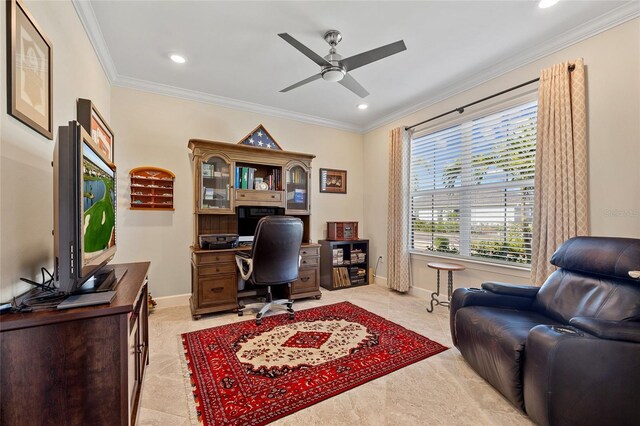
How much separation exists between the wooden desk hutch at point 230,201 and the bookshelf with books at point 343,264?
0.46 metres

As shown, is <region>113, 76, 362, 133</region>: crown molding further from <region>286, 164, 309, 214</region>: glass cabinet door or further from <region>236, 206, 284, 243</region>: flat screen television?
<region>236, 206, 284, 243</region>: flat screen television

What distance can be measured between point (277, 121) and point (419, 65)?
211cm

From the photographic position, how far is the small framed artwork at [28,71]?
44.3 inches

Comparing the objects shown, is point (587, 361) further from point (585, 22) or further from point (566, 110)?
point (585, 22)

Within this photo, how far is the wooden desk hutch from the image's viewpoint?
297 cm

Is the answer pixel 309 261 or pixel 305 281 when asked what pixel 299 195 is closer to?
pixel 309 261

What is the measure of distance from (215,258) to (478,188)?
123 inches

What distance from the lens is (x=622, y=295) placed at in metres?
1.57

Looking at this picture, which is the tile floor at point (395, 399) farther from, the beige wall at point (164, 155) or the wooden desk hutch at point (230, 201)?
the beige wall at point (164, 155)

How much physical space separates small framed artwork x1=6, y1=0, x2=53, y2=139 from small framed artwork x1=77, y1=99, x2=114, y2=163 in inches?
13.2

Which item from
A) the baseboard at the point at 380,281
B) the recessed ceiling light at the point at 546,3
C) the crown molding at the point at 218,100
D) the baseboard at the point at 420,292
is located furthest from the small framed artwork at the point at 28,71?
the baseboard at the point at 380,281

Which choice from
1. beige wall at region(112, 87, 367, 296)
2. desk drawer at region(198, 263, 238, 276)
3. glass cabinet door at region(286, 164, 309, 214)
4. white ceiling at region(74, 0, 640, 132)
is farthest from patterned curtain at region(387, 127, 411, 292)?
desk drawer at region(198, 263, 238, 276)

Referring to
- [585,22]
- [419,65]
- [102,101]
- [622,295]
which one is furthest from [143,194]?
[585,22]

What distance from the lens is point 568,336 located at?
1.32m
